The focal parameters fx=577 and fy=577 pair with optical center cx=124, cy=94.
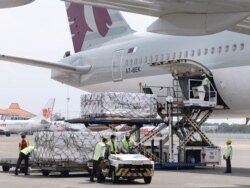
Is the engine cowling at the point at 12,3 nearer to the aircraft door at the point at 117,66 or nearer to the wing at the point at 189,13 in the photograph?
the wing at the point at 189,13

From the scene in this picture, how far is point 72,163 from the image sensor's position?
19172 mm

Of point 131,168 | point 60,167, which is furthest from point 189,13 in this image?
point 60,167

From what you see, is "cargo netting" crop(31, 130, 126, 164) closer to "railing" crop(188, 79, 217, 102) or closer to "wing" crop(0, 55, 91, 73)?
"railing" crop(188, 79, 217, 102)

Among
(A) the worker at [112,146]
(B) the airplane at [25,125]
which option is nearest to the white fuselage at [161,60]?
(A) the worker at [112,146]

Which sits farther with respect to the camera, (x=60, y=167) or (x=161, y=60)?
(x=161, y=60)

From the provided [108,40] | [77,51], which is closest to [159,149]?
[108,40]

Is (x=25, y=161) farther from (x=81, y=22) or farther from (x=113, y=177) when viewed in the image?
(x=81, y=22)

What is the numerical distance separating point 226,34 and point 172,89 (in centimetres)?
355

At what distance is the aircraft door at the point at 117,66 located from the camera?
30.0 meters

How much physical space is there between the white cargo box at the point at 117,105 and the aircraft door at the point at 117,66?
6686 mm

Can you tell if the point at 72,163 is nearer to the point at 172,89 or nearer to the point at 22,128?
the point at 172,89

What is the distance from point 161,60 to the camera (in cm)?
2725

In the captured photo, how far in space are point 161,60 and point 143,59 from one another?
146 cm

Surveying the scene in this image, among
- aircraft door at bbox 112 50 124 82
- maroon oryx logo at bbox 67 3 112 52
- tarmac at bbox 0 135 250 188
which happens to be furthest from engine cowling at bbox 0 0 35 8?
maroon oryx logo at bbox 67 3 112 52
